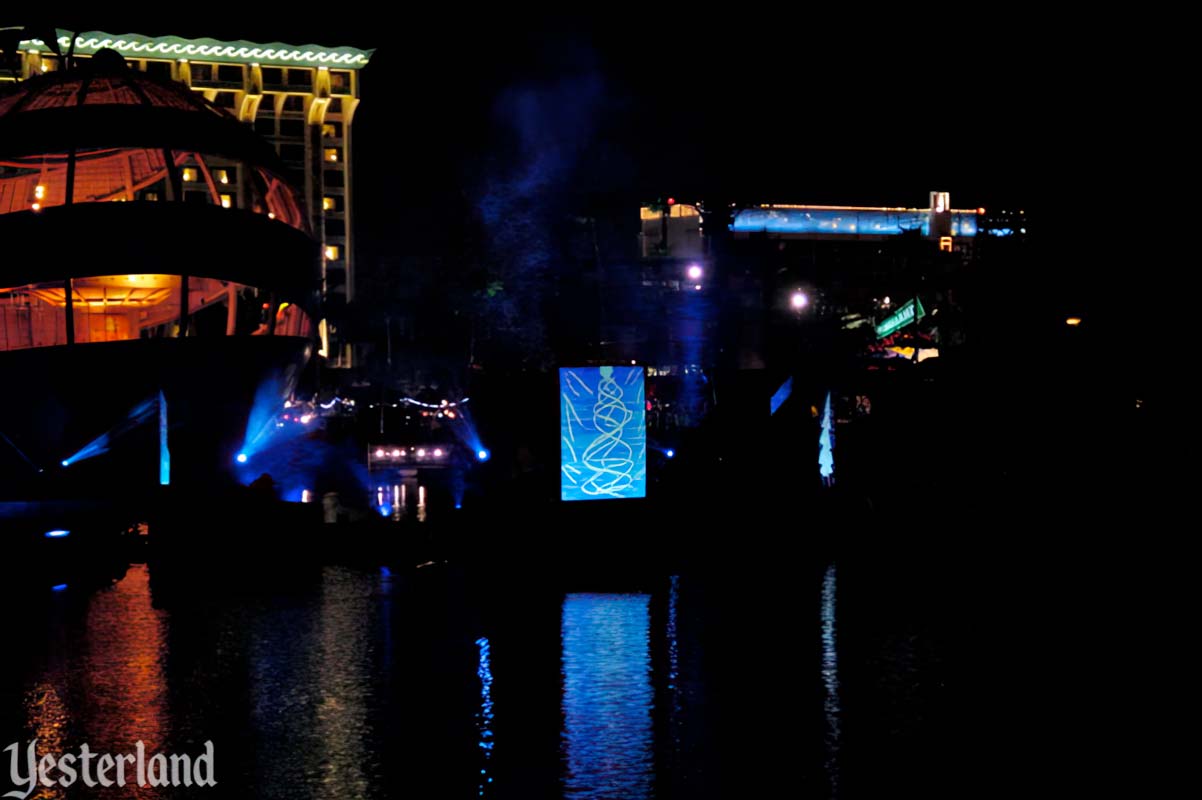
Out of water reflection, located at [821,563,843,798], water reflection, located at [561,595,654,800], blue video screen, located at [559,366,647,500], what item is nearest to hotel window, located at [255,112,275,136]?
blue video screen, located at [559,366,647,500]

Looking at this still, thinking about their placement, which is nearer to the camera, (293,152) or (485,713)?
(485,713)

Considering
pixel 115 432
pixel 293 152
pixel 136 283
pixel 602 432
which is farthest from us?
pixel 293 152

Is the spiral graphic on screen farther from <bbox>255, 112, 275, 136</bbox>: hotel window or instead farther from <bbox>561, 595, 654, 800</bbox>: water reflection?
<bbox>255, 112, 275, 136</bbox>: hotel window

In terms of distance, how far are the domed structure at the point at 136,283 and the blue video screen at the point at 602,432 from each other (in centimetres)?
1350

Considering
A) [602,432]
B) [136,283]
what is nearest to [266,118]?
[136,283]

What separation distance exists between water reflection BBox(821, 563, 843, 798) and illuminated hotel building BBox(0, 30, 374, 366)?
8698 centimetres

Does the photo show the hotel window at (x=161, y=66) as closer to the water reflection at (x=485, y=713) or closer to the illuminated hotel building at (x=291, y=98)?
the illuminated hotel building at (x=291, y=98)

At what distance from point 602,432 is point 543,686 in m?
8.94

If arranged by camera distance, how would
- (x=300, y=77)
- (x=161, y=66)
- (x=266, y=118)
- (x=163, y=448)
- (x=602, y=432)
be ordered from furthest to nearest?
(x=266, y=118) → (x=300, y=77) → (x=161, y=66) → (x=163, y=448) → (x=602, y=432)

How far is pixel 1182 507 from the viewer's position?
20.1 m

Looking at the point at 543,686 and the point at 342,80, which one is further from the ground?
the point at 342,80

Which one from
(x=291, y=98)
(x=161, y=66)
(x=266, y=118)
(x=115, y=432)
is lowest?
(x=115, y=432)

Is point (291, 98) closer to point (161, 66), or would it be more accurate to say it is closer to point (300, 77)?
point (300, 77)

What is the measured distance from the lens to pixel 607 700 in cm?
1015
